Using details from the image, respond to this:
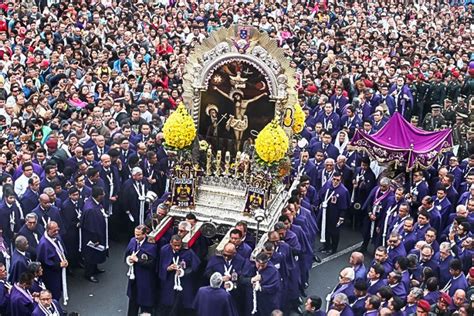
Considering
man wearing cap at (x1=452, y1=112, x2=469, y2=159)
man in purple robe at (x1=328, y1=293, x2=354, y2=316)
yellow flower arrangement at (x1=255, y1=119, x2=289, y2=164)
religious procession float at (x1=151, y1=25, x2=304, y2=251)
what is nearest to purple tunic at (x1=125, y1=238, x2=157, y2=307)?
religious procession float at (x1=151, y1=25, x2=304, y2=251)

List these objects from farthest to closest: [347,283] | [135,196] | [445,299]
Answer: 1. [135,196]
2. [347,283]
3. [445,299]

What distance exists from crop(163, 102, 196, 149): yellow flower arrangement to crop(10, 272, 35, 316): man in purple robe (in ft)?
12.6

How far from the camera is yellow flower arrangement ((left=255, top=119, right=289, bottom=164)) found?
42.9 ft

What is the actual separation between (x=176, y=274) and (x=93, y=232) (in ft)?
7.73

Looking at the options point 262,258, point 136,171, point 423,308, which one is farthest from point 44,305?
point 423,308

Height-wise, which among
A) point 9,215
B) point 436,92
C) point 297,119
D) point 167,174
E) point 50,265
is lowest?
point 50,265

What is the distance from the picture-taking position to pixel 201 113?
14242mm

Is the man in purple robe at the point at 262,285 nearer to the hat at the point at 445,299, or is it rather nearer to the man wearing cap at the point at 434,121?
the hat at the point at 445,299

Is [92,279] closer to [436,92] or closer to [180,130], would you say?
[180,130]

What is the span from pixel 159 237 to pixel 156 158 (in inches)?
125

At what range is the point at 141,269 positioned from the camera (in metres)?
12.1

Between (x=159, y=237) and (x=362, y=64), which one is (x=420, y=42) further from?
(x=159, y=237)

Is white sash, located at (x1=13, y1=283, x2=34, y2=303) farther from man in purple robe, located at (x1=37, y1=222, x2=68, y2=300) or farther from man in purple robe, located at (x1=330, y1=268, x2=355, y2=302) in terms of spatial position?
man in purple robe, located at (x1=330, y1=268, x2=355, y2=302)

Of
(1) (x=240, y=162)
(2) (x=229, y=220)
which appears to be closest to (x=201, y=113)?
(1) (x=240, y=162)
